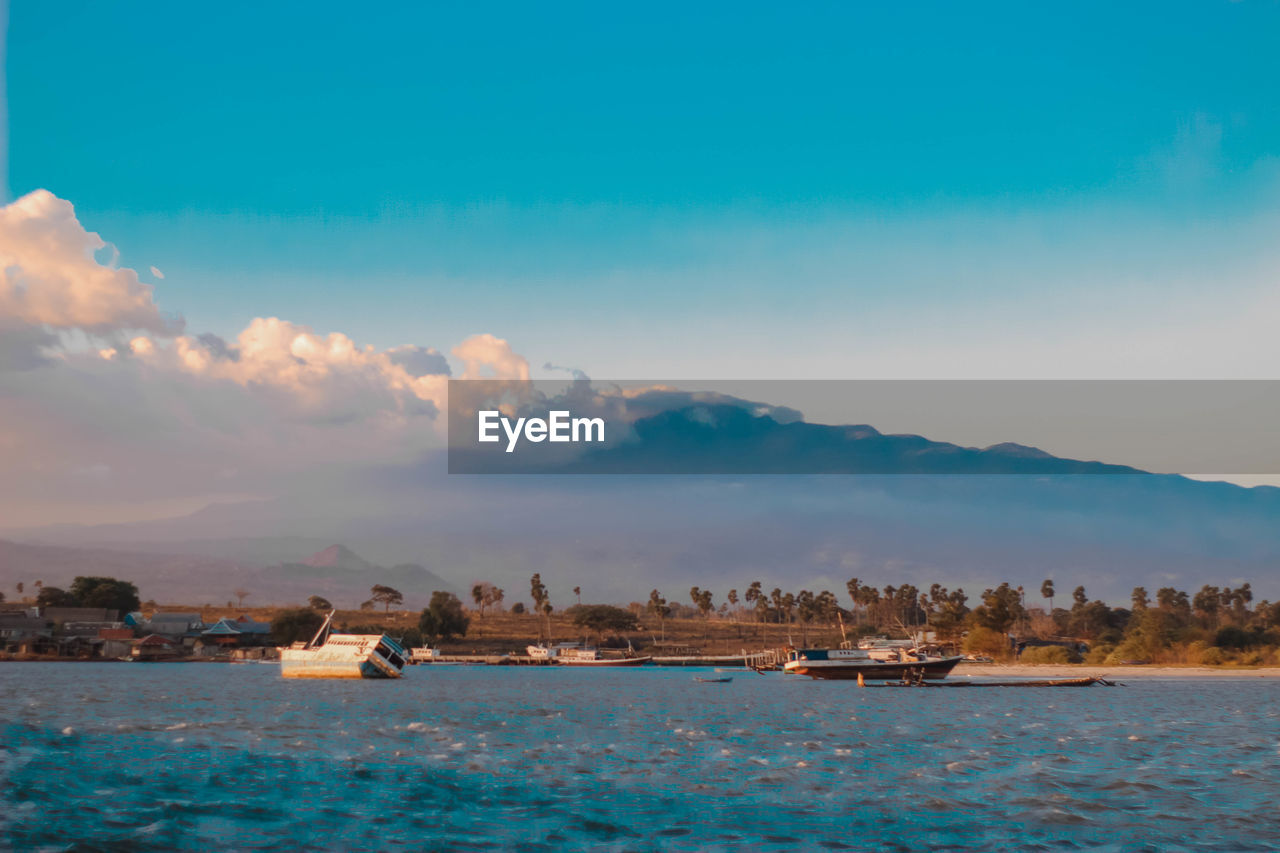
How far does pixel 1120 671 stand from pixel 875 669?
1891 inches

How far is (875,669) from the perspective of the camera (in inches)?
5325

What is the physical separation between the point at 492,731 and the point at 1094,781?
32024mm

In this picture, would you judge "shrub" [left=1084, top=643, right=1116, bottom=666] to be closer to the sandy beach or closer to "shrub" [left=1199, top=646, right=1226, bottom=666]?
the sandy beach

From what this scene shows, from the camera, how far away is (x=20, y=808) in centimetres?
2947

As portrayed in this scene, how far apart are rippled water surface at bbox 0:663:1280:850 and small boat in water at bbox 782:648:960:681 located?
5572 cm

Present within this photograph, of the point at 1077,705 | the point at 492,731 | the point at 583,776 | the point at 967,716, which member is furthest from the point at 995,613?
the point at 583,776

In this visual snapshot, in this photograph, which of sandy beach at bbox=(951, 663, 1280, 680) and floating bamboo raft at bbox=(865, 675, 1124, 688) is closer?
floating bamboo raft at bbox=(865, 675, 1124, 688)


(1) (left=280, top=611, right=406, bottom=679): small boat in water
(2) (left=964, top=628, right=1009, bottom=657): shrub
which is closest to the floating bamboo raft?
(1) (left=280, top=611, right=406, bottom=679): small boat in water

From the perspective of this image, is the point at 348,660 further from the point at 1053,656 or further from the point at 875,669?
the point at 1053,656

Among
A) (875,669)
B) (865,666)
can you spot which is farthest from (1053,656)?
(875,669)

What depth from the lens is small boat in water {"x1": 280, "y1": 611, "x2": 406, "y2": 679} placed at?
134m

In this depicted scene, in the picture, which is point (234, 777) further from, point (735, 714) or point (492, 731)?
point (735, 714)

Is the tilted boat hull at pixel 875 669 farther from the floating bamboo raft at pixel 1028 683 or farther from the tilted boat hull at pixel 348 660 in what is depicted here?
the tilted boat hull at pixel 348 660

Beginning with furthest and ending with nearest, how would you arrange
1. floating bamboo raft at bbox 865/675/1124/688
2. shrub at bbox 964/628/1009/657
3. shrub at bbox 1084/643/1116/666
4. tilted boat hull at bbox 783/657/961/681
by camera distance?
shrub at bbox 964/628/1009/657 < shrub at bbox 1084/643/1116/666 < tilted boat hull at bbox 783/657/961/681 < floating bamboo raft at bbox 865/675/1124/688
